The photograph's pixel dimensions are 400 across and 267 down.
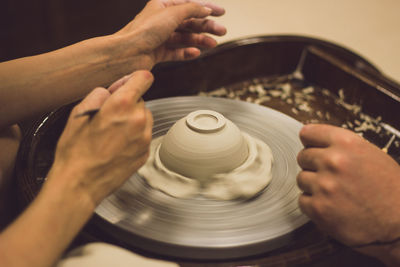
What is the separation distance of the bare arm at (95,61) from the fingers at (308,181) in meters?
0.55

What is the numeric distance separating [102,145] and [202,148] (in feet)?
0.86

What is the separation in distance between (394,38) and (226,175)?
71.3 inches

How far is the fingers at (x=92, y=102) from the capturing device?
0.64 m

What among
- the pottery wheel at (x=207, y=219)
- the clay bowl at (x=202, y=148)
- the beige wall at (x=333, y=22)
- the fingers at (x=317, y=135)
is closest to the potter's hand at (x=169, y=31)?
the clay bowl at (x=202, y=148)

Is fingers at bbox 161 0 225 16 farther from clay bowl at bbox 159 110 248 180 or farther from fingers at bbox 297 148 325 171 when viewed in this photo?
fingers at bbox 297 148 325 171

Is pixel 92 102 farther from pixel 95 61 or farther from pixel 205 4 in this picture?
pixel 205 4

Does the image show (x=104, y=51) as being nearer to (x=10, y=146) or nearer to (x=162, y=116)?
(x=162, y=116)

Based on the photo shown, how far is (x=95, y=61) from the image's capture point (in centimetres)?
97

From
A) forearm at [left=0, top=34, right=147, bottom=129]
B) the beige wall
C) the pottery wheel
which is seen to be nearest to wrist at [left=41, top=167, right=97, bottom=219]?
the pottery wheel

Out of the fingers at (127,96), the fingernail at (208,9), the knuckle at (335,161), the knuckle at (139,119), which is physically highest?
the fingernail at (208,9)

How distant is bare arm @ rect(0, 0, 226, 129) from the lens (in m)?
0.86

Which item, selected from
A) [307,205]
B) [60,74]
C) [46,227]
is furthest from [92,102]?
[307,205]

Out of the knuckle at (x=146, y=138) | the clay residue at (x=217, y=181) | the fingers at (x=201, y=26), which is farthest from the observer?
the fingers at (x=201, y=26)

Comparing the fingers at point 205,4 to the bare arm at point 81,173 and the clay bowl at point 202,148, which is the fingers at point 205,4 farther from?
the bare arm at point 81,173
